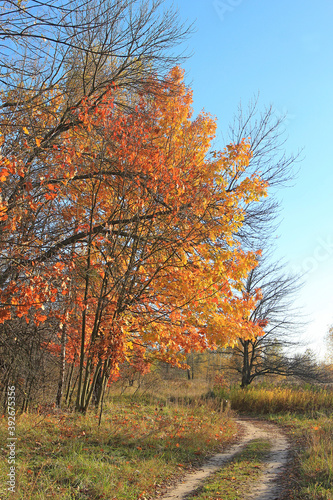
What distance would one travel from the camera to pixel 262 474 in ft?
18.2

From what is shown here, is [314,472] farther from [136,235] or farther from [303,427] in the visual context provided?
[303,427]

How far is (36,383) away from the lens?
24.6 feet

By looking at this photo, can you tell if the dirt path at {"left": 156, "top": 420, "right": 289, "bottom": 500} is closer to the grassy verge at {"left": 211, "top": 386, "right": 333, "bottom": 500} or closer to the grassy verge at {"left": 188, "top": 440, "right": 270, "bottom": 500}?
the grassy verge at {"left": 188, "top": 440, "right": 270, "bottom": 500}

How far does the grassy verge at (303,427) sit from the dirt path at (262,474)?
0.77 ft

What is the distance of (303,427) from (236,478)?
514cm

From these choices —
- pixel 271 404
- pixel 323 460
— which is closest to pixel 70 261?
pixel 323 460

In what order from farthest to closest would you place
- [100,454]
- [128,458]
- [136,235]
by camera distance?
[136,235]
[128,458]
[100,454]

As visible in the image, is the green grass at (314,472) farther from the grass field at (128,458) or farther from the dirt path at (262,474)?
the dirt path at (262,474)

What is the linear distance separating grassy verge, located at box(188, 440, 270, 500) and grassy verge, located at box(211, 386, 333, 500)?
1.90 feet

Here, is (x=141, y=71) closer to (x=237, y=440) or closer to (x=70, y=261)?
(x=70, y=261)

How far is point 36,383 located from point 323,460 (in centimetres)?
555

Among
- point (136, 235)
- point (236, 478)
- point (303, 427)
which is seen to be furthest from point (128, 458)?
point (303, 427)

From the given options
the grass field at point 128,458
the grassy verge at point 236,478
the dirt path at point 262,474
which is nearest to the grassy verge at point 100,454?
the grass field at point 128,458

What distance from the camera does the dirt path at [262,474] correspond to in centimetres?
463
